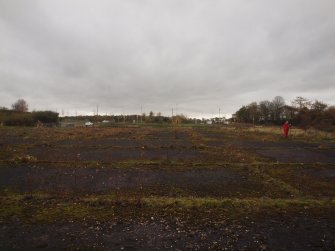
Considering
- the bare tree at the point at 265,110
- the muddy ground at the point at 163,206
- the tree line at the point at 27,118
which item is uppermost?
the bare tree at the point at 265,110

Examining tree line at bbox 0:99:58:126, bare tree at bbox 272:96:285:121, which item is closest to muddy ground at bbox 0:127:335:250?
tree line at bbox 0:99:58:126

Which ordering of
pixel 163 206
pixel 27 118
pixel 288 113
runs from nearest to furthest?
pixel 163 206 < pixel 27 118 < pixel 288 113

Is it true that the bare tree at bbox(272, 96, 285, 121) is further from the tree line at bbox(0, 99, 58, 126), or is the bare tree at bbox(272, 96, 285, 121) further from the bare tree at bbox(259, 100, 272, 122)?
the tree line at bbox(0, 99, 58, 126)

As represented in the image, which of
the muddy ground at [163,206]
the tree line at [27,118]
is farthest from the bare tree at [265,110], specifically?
the muddy ground at [163,206]

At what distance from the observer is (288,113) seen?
84.6 meters

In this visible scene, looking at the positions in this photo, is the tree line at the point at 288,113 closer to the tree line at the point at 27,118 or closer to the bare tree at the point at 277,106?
the bare tree at the point at 277,106

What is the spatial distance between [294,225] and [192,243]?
2514 millimetres

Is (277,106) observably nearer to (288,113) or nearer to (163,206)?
(288,113)

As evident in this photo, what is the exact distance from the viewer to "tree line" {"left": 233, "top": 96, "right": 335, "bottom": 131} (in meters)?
57.4

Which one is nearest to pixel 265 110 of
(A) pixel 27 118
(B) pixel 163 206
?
(A) pixel 27 118

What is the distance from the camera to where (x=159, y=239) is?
588 centimetres

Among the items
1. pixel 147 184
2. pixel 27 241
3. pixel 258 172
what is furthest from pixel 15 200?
pixel 258 172

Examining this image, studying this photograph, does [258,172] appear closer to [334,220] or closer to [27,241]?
[334,220]

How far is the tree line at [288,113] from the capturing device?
5738cm
